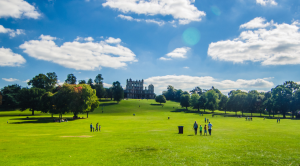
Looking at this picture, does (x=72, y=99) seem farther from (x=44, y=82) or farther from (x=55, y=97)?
(x=44, y=82)

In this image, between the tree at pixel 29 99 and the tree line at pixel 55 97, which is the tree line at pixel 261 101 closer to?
the tree line at pixel 55 97

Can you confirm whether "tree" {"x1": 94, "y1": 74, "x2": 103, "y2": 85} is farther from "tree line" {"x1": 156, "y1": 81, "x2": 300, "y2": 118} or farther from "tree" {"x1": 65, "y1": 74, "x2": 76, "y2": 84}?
"tree line" {"x1": 156, "y1": 81, "x2": 300, "y2": 118}

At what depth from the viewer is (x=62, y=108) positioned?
6625 cm

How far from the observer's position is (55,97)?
6588 cm

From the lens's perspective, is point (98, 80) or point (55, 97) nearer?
point (55, 97)

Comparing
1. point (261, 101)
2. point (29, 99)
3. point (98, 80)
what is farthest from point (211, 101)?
Answer: point (98, 80)

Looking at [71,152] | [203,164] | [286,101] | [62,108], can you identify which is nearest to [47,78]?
[62,108]

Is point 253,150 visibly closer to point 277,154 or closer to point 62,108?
point 277,154

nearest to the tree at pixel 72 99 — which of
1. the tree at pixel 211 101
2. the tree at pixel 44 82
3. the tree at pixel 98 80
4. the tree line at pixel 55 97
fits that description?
the tree line at pixel 55 97

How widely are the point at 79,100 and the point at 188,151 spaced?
57.9 meters

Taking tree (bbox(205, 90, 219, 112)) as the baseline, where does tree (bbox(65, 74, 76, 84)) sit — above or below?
above

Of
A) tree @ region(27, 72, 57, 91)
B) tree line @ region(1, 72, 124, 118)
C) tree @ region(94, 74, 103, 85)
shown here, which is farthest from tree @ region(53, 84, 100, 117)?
tree @ region(94, 74, 103, 85)

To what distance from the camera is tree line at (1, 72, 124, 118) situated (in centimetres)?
6626

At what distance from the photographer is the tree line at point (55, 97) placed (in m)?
66.3
